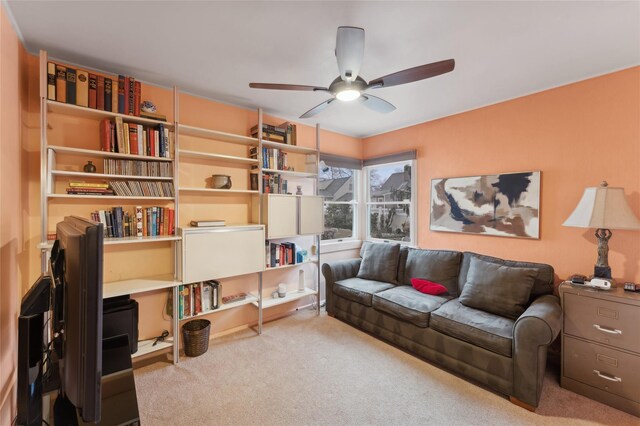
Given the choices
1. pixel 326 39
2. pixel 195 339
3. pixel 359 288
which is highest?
pixel 326 39

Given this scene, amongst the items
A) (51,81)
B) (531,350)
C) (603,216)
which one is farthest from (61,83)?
(603,216)

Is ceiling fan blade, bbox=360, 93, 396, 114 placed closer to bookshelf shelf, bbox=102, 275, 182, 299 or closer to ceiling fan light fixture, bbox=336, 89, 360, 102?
ceiling fan light fixture, bbox=336, 89, 360, 102

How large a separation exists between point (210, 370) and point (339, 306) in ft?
5.16

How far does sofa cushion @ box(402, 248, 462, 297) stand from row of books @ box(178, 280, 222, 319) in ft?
7.17

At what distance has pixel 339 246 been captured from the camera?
423cm

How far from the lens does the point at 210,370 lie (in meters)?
2.48

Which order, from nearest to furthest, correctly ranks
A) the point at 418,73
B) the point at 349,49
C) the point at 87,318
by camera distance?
the point at 87,318
the point at 349,49
the point at 418,73

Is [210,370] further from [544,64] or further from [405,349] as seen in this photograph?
[544,64]

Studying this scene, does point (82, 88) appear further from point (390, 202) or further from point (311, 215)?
point (390, 202)

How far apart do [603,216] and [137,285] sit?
377 centimetres

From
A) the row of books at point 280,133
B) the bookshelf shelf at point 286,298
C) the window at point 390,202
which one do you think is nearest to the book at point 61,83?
the row of books at point 280,133

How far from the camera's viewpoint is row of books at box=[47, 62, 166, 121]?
81.4 inches

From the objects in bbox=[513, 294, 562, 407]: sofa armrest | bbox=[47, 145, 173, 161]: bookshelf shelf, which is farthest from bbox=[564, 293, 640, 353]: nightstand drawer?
bbox=[47, 145, 173, 161]: bookshelf shelf

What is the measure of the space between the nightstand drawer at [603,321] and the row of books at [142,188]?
3.49 metres
